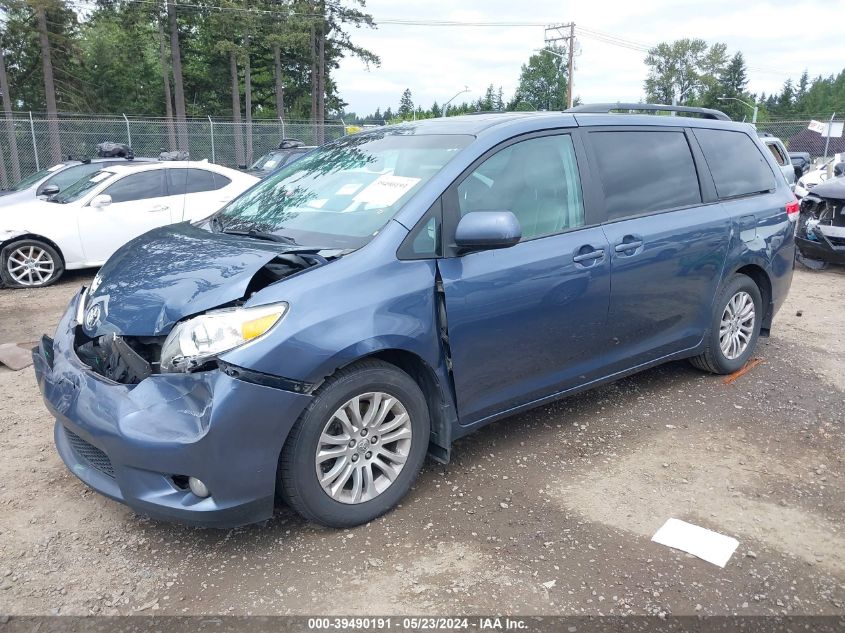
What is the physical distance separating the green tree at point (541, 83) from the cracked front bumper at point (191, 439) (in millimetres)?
83539

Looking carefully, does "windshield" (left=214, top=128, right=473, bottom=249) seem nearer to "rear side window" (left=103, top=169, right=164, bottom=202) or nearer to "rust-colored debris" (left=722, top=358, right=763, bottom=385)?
"rust-colored debris" (left=722, top=358, right=763, bottom=385)

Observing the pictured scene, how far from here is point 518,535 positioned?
2961 mm

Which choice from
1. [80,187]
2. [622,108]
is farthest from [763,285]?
[80,187]

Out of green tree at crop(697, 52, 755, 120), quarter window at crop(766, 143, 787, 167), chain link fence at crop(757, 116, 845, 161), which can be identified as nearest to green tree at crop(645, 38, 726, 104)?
green tree at crop(697, 52, 755, 120)

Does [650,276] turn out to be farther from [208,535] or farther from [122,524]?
[122,524]

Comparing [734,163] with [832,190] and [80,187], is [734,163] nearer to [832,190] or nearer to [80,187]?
[832,190]

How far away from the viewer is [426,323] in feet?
9.87

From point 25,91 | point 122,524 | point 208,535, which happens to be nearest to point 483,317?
point 208,535

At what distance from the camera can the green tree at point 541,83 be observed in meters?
82.8

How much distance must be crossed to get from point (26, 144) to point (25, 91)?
699 inches

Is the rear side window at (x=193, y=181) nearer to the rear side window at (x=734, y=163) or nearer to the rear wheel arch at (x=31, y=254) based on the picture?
the rear wheel arch at (x=31, y=254)

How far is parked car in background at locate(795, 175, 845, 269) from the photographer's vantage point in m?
9.12

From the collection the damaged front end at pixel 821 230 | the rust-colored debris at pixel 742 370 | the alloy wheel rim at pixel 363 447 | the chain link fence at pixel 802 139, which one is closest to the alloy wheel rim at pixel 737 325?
the rust-colored debris at pixel 742 370

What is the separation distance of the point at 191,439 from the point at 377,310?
2.97 ft
